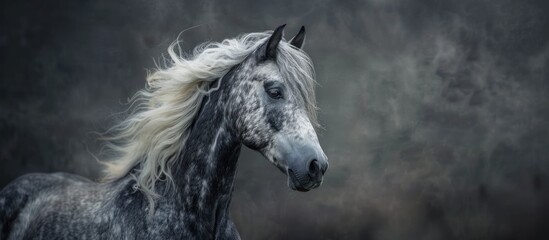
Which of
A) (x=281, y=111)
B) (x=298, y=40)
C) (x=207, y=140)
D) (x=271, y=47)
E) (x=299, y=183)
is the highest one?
(x=298, y=40)

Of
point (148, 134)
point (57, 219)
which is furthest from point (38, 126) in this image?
point (148, 134)

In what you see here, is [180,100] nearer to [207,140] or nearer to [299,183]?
[207,140]

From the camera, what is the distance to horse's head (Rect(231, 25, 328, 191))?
9.00 feet

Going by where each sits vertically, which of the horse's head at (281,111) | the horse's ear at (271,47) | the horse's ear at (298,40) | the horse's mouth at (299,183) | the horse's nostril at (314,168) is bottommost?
the horse's mouth at (299,183)

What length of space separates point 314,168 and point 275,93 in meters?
0.44

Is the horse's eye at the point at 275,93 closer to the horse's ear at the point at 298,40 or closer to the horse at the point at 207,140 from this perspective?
the horse at the point at 207,140

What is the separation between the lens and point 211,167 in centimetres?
309

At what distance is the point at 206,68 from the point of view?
3.21 m

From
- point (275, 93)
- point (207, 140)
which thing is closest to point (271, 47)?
point (275, 93)

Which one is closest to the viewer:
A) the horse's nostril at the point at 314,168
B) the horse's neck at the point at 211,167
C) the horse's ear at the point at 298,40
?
the horse's nostril at the point at 314,168

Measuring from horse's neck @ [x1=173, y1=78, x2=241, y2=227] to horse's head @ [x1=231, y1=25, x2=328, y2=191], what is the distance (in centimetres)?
13

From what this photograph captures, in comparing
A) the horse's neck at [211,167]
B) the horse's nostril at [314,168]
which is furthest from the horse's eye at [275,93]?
the horse's nostril at [314,168]

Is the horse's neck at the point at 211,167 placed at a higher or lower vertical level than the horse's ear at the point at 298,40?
lower

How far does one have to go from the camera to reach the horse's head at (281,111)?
108 inches
